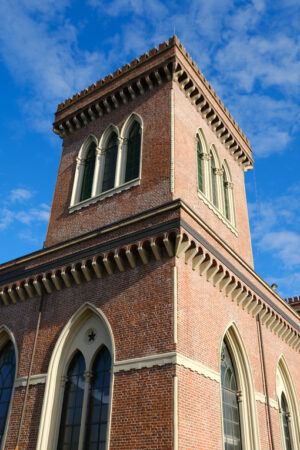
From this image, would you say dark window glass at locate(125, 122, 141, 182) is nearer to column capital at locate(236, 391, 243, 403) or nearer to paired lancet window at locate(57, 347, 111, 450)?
paired lancet window at locate(57, 347, 111, 450)

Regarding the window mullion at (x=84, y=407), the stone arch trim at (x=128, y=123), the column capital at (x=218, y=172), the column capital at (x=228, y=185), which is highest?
the stone arch trim at (x=128, y=123)

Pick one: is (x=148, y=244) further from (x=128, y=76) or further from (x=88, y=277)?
(x=128, y=76)

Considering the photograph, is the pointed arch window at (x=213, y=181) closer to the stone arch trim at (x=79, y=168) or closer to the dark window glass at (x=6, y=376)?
the stone arch trim at (x=79, y=168)

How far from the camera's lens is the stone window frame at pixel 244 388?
14008mm

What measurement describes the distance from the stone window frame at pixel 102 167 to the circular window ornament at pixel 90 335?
537 cm

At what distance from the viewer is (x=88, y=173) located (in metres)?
19.0

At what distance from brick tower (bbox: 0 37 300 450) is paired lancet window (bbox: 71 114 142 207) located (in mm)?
64

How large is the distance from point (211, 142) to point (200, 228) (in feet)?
23.4

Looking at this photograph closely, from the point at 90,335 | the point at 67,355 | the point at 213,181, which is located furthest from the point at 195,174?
the point at 67,355

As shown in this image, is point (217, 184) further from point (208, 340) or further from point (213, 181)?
point (208, 340)

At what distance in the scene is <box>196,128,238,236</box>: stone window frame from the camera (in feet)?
58.1

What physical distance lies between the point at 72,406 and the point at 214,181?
10821mm

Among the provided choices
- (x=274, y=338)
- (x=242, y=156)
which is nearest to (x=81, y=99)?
(x=242, y=156)

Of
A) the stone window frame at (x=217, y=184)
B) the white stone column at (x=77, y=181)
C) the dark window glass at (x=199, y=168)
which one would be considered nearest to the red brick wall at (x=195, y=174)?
the stone window frame at (x=217, y=184)
